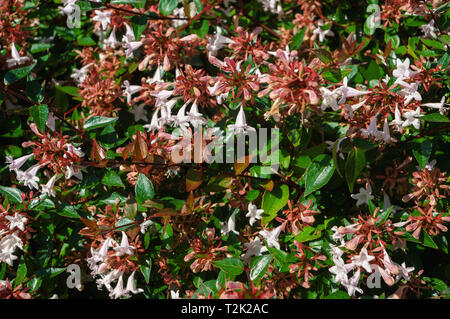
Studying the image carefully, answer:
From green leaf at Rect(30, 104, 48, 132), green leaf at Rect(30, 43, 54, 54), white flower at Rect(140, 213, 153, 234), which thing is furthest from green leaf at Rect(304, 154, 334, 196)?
green leaf at Rect(30, 43, 54, 54)

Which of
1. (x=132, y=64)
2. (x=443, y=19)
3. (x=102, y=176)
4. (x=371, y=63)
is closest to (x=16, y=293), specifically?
(x=102, y=176)

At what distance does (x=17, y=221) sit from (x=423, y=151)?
6.72ft

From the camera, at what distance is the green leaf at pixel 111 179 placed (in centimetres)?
196

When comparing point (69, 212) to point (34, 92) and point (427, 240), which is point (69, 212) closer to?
point (34, 92)

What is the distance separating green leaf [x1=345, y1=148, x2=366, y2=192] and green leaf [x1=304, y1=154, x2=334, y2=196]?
0.35 feet

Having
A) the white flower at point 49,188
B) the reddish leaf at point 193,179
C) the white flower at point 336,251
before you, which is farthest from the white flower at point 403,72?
the white flower at point 49,188

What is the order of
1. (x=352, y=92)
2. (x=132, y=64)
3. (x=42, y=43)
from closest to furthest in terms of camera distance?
(x=352, y=92) < (x=132, y=64) < (x=42, y=43)

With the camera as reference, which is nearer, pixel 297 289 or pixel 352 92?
pixel 352 92

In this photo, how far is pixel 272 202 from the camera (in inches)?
72.5

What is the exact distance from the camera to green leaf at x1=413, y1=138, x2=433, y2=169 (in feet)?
5.77

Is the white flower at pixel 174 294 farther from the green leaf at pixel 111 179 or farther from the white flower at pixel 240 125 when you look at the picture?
the white flower at pixel 240 125

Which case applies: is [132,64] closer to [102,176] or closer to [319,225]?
[102,176]

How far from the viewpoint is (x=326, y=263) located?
5.95 feet
